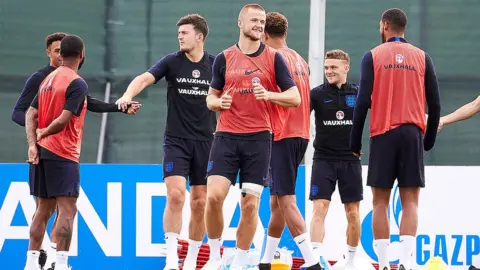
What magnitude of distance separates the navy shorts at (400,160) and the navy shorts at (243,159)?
0.90 m

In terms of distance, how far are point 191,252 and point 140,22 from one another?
5.16 m

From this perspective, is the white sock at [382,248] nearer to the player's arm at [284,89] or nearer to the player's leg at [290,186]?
the player's leg at [290,186]

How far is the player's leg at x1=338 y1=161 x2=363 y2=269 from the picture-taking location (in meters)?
11.4

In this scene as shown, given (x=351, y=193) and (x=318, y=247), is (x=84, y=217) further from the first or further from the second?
(x=351, y=193)

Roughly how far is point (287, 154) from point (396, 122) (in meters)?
1.28

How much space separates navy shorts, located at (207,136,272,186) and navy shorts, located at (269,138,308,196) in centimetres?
70

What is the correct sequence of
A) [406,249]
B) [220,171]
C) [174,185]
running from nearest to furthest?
[406,249] → [220,171] → [174,185]

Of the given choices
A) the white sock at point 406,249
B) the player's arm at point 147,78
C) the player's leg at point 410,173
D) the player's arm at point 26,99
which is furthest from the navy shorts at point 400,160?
the player's arm at point 26,99

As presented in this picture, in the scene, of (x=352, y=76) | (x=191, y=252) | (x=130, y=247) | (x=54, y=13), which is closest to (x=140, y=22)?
(x=54, y=13)

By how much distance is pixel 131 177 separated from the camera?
40.2 feet

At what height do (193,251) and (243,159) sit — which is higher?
(243,159)

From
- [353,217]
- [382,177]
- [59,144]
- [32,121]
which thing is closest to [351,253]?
[353,217]

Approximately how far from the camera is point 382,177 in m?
9.44

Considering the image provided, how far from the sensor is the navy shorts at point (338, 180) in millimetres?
11398
